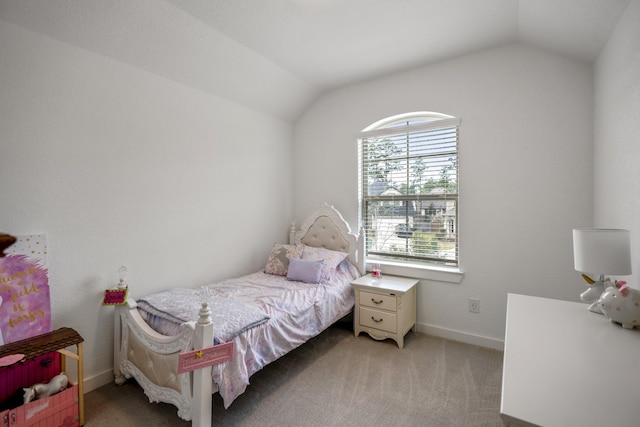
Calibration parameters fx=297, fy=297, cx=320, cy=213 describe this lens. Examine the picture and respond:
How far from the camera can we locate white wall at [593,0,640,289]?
5.08 feet

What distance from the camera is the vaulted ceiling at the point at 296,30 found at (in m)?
1.89

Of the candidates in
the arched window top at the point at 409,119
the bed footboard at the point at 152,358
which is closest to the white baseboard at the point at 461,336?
the arched window top at the point at 409,119

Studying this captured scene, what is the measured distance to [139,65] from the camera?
2363 millimetres

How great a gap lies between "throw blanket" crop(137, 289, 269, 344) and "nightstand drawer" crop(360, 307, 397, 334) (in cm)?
123

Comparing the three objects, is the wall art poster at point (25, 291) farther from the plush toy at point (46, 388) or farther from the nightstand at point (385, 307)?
the nightstand at point (385, 307)

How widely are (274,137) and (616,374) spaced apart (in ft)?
11.3

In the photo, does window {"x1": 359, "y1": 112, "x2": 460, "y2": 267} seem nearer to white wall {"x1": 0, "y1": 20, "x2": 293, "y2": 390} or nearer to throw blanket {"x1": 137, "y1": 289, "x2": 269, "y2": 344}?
white wall {"x1": 0, "y1": 20, "x2": 293, "y2": 390}

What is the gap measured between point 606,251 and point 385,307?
5.54ft

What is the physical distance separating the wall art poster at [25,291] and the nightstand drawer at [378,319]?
2436 millimetres

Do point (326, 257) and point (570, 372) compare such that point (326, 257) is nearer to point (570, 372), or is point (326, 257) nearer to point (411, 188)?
point (411, 188)

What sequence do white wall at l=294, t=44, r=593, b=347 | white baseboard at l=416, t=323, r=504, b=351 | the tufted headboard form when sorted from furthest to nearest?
the tufted headboard, white baseboard at l=416, t=323, r=504, b=351, white wall at l=294, t=44, r=593, b=347

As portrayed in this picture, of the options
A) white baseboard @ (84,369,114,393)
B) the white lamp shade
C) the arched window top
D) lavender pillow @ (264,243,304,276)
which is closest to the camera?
the white lamp shade

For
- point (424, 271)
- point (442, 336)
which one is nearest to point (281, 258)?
point (424, 271)

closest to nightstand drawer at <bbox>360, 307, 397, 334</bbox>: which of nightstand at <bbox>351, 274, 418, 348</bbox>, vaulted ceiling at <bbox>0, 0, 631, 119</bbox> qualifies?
nightstand at <bbox>351, 274, 418, 348</bbox>
